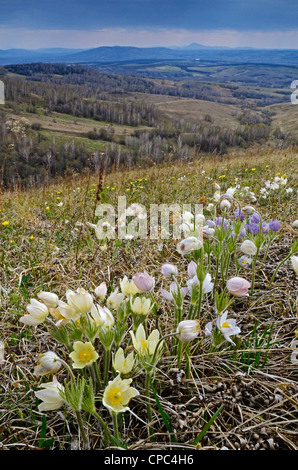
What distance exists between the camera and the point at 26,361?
1.53 meters

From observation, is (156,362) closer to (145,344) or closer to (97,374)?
(145,344)

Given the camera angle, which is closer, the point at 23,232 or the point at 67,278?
the point at 67,278

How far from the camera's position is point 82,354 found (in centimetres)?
108

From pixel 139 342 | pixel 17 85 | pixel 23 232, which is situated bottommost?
pixel 23 232

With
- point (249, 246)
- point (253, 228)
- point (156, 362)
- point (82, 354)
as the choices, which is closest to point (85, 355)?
point (82, 354)

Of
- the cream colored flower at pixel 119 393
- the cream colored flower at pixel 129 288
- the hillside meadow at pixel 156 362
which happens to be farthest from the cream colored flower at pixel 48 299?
the cream colored flower at pixel 119 393

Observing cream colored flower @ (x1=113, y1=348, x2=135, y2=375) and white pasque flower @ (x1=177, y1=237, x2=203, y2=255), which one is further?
white pasque flower @ (x1=177, y1=237, x2=203, y2=255)

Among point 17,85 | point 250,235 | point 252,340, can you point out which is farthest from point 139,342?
point 17,85

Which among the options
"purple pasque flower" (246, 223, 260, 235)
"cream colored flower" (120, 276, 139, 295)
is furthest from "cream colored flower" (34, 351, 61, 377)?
"purple pasque flower" (246, 223, 260, 235)

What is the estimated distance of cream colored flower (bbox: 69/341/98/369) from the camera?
41.9 inches

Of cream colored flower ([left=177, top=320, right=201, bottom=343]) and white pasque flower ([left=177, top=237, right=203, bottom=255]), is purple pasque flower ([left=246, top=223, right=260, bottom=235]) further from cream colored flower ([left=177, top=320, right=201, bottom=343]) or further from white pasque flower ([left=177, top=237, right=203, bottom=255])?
cream colored flower ([left=177, top=320, right=201, bottom=343])

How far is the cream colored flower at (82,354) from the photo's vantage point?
1.06 m

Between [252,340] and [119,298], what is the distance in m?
0.71

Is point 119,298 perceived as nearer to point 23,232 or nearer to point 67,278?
point 67,278
